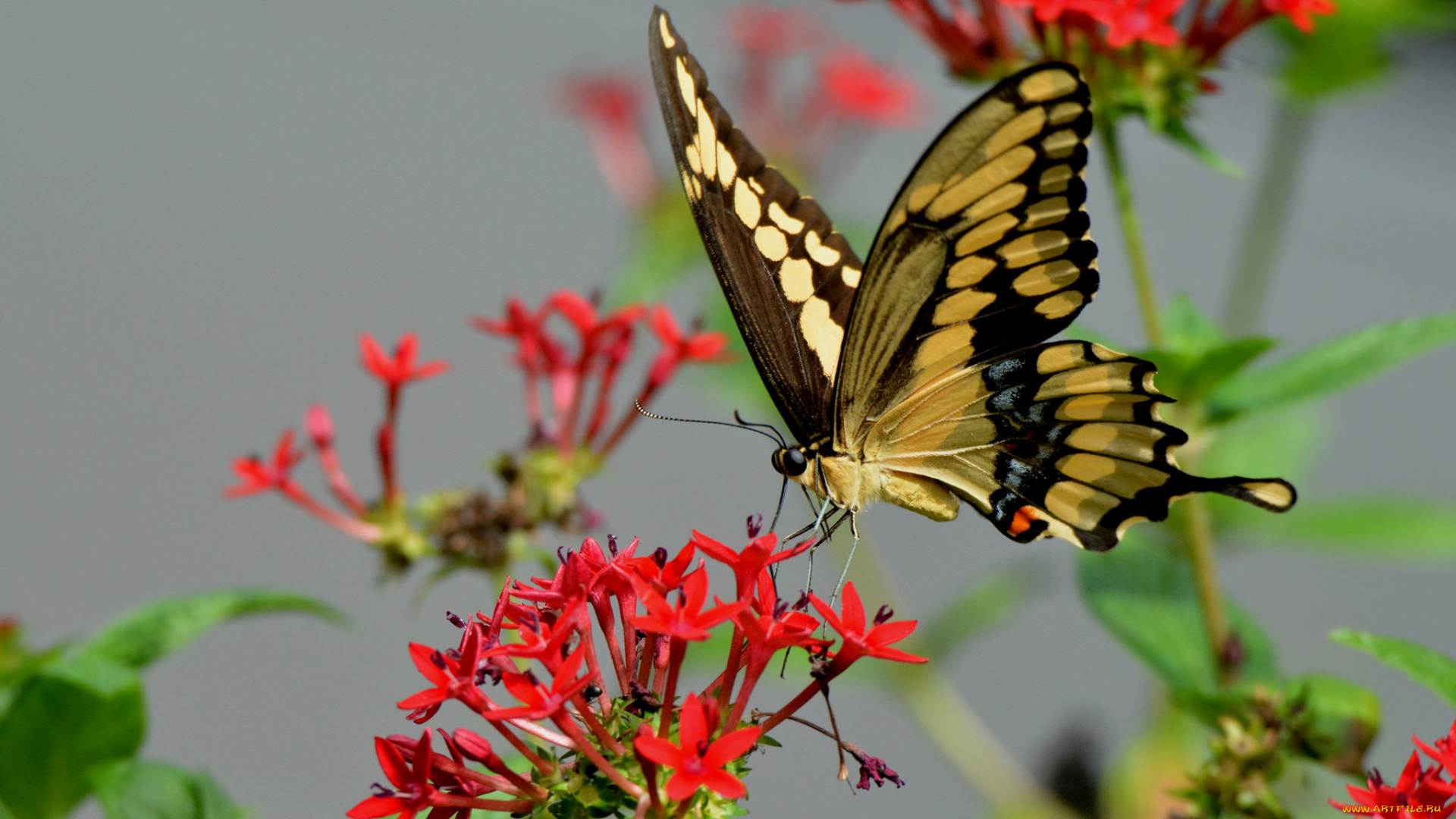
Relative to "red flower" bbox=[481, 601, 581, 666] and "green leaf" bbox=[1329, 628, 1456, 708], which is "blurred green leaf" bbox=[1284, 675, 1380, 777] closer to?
"green leaf" bbox=[1329, 628, 1456, 708]

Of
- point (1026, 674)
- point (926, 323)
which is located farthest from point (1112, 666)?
point (926, 323)

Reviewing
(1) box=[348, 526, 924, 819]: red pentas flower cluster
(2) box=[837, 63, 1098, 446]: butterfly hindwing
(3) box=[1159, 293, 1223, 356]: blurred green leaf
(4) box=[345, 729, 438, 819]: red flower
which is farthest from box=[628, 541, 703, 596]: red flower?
(3) box=[1159, 293, 1223, 356]: blurred green leaf

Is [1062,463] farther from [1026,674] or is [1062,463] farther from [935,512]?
[1026,674]

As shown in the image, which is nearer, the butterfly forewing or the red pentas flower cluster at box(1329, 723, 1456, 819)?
the red pentas flower cluster at box(1329, 723, 1456, 819)

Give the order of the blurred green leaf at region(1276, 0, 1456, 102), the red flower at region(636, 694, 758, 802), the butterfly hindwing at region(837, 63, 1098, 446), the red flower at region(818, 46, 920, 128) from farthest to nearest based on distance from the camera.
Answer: the red flower at region(818, 46, 920, 128) → the blurred green leaf at region(1276, 0, 1456, 102) → the butterfly hindwing at region(837, 63, 1098, 446) → the red flower at region(636, 694, 758, 802)

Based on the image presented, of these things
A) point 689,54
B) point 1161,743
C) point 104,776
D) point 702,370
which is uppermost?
point 689,54

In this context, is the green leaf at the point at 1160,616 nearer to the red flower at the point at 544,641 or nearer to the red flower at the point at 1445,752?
the red flower at the point at 1445,752

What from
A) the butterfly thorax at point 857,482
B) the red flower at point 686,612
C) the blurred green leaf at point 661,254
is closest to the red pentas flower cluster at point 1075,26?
the butterfly thorax at point 857,482
